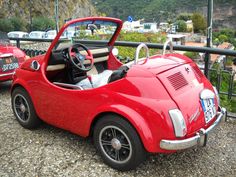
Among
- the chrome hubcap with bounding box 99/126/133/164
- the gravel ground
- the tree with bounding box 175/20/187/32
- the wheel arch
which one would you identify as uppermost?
the wheel arch

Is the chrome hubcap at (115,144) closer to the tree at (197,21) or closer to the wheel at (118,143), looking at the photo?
the wheel at (118,143)

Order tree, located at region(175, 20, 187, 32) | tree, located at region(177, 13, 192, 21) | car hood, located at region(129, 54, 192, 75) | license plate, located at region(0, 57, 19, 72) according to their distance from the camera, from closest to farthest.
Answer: car hood, located at region(129, 54, 192, 75), license plate, located at region(0, 57, 19, 72), tree, located at region(175, 20, 187, 32), tree, located at region(177, 13, 192, 21)

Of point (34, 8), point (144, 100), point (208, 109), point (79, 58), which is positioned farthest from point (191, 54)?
point (34, 8)

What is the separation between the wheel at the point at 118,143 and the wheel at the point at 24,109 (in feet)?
3.84

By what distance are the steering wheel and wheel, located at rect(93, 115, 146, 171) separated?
0.87m

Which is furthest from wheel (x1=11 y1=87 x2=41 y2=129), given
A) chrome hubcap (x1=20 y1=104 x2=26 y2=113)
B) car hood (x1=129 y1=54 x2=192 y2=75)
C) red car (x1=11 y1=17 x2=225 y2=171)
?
car hood (x1=129 y1=54 x2=192 y2=75)

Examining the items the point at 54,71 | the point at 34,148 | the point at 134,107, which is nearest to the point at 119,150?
the point at 134,107

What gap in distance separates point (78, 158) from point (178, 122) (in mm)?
1285

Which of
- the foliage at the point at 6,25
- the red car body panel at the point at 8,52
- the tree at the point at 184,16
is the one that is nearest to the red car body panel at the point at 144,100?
the red car body panel at the point at 8,52

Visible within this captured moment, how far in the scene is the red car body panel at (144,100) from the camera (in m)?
2.71

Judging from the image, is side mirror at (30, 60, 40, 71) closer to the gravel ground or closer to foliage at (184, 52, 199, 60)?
the gravel ground

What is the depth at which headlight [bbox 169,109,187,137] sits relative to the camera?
2650 millimetres

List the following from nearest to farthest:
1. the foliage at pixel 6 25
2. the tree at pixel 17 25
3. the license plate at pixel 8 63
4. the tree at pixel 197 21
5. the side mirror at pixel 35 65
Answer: the side mirror at pixel 35 65, the license plate at pixel 8 63, the foliage at pixel 6 25, the tree at pixel 17 25, the tree at pixel 197 21

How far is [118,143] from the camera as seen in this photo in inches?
117
